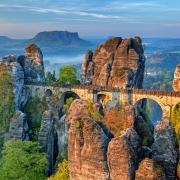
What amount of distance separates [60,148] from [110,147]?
2521 cm

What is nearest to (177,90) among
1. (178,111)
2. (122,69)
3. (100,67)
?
(178,111)

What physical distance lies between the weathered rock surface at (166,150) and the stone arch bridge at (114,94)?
118ft

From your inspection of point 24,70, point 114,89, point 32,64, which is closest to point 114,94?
point 114,89

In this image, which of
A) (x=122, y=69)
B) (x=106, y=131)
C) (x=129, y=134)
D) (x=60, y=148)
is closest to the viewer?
(x=129, y=134)

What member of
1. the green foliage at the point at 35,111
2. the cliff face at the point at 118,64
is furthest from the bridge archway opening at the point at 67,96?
the cliff face at the point at 118,64

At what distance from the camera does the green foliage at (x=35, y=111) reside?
5594 centimetres

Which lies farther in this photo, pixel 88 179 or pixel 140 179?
pixel 88 179

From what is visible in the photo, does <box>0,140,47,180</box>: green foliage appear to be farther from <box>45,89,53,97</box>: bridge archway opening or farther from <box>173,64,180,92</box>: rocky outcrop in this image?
<box>45,89,53,97</box>: bridge archway opening

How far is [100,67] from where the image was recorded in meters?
69.9

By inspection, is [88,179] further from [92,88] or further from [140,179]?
[92,88]

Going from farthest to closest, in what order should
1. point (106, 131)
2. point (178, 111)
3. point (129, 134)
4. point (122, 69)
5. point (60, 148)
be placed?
point (122, 69) < point (178, 111) < point (60, 148) < point (106, 131) < point (129, 134)

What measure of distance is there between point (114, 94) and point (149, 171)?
44274mm

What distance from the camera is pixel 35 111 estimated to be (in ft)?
211

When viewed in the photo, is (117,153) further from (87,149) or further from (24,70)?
(24,70)
